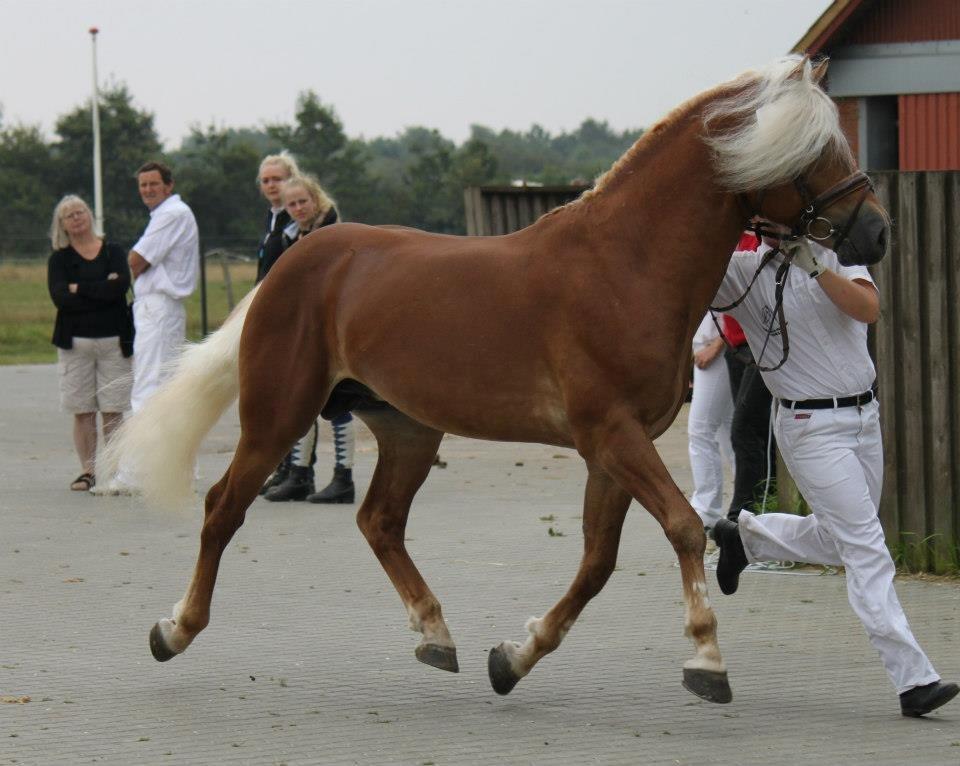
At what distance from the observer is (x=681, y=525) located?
4949 mm

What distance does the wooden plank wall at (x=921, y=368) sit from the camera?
7.67 metres

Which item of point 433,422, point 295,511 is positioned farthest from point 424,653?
point 295,511

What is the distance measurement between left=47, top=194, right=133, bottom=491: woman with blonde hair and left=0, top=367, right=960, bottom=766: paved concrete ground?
53.6 inches

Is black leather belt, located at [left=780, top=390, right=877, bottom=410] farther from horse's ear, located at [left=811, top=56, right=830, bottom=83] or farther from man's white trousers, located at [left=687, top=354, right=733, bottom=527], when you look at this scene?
man's white trousers, located at [left=687, top=354, right=733, bottom=527]

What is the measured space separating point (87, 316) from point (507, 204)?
221 inches

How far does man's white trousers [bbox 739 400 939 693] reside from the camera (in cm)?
510

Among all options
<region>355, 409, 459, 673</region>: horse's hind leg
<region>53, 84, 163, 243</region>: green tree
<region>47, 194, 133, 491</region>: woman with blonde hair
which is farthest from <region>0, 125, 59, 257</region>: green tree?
<region>355, 409, 459, 673</region>: horse's hind leg

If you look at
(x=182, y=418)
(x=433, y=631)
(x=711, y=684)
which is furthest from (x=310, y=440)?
(x=711, y=684)

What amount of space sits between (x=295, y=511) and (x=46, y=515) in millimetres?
1618

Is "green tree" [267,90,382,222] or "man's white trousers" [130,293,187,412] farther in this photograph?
"green tree" [267,90,382,222]

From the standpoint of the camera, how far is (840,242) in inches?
194

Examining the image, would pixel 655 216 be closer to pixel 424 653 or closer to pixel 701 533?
pixel 701 533

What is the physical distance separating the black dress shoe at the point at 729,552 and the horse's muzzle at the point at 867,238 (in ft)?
4.49

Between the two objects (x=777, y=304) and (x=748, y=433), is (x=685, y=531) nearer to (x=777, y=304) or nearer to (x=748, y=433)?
(x=777, y=304)
